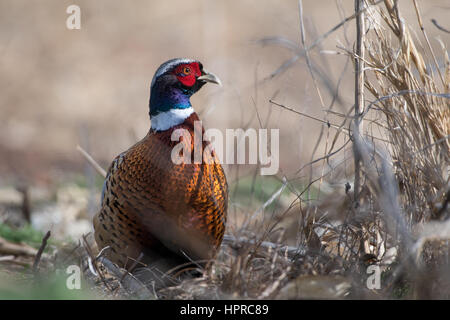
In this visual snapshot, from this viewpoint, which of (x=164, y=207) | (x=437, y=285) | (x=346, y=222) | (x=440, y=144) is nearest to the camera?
(x=437, y=285)

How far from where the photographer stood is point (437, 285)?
8.09 ft

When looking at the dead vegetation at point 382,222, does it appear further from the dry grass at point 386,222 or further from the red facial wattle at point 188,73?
the red facial wattle at point 188,73

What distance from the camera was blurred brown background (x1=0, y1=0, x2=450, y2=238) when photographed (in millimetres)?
7496

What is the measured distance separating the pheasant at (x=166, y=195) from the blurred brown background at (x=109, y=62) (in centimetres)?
333

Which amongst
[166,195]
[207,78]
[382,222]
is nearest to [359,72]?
[382,222]

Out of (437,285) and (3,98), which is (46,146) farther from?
(437,285)

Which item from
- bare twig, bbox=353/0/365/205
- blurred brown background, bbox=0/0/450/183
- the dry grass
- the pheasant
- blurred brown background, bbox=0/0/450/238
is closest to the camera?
the dry grass

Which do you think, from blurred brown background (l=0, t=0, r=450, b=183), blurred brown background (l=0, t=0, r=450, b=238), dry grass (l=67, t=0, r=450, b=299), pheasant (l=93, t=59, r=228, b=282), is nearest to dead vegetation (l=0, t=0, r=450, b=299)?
dry grass (l=67, t=0, r=450, b=299)

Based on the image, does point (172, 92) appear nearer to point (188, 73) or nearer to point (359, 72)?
point (188, 73)

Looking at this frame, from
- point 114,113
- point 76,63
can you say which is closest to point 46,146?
point 114,113

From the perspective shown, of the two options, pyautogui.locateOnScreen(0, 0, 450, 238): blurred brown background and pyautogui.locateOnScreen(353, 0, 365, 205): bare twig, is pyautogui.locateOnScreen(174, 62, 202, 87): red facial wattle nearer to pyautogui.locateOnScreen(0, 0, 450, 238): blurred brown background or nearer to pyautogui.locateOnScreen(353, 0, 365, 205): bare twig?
pyautogui.locateOnScreen(353, 0, 365, 205): bare twig

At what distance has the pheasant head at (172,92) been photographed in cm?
335

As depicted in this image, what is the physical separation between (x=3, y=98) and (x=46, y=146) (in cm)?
139

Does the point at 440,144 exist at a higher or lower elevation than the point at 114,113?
lower
